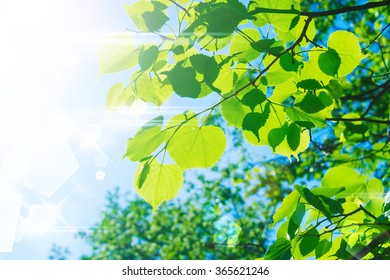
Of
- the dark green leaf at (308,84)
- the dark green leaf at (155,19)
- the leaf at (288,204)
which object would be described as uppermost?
the dark green leaf at (155,19)

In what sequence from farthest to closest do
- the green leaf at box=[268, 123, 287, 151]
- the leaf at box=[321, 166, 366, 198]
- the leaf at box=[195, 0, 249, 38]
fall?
the leaf at box=[321, 166, 366, 198] < the green leaf at box=[268, 123, 287, 151] < the leaf at box=[195, 0, 249, 38]

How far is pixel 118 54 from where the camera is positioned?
47.9 inches

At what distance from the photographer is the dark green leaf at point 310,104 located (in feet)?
3.99

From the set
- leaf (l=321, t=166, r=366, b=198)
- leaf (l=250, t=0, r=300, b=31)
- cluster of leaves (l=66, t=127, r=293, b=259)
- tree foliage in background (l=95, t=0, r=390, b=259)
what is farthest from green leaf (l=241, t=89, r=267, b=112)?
cluster of leaves (l=66, t=127, r=293, b=259)

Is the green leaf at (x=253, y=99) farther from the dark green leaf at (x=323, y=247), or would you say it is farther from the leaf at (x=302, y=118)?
the dark green leaf at (x=323, y=247)

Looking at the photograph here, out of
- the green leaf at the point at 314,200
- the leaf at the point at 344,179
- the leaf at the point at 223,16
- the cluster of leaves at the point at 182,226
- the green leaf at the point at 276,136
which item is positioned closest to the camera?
the leaf at the point at 223,16

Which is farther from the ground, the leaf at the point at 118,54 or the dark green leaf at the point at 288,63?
the leaf at the point at 118,54

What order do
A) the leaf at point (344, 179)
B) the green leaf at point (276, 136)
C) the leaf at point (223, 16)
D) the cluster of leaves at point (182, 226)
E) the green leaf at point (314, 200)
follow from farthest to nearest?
1. the cluster of leaves at point (182, 226)
2. the leaf at point (344, 179)
3. the green leaf at point (276, 136)
4. the green leaf at point (314, 200)
5. the leaf at point (223, 16)

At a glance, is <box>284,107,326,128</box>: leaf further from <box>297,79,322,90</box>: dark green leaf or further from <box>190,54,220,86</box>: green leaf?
<box>190,54,220,86</box>: green leaf

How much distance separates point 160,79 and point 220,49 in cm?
24

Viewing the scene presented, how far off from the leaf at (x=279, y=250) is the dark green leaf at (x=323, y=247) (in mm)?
111

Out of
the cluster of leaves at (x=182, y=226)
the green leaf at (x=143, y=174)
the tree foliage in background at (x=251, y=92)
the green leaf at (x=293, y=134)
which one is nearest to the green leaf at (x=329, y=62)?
the tree foliage in background at (x=251, y=92)

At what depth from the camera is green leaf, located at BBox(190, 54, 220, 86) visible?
1104 mm

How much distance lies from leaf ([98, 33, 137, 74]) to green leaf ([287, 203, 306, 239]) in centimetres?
76
